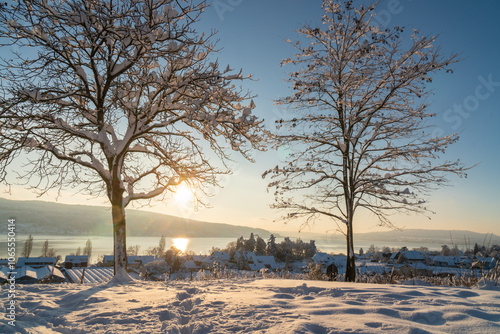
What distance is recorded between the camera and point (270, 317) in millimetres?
2916

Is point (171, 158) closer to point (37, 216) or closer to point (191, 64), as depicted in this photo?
point (191, 64)

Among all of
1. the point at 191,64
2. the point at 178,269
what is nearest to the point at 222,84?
the point at 191,64

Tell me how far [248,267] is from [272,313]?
55.9 m

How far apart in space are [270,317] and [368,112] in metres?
9.29

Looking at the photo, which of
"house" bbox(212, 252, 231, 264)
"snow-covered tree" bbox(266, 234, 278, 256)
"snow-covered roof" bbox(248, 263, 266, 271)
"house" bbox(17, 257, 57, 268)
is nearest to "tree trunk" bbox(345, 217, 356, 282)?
"snow-covered roof" bbox(248, 263, 266, 271)

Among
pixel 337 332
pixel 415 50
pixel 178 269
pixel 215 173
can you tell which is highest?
pixel 415 50

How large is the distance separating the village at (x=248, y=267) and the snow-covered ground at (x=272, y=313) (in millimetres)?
4617

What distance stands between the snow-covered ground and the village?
4617 millimetres

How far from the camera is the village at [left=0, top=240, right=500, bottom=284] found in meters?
8.47

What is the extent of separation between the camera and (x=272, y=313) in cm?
307

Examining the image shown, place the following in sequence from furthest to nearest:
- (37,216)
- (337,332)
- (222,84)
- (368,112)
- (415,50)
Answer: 1. (37,216)
2. (368,112)
3. (415,50)
4. (222,84)
5. (337,332)

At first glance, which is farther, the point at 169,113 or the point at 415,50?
the point at 415,50

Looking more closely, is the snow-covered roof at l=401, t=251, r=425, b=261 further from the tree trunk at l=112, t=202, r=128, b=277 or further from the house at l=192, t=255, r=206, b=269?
the tree trunk at l=112, t=202, r=128, b=277

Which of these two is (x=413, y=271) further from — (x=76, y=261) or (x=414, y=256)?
(x=76, y=261)
